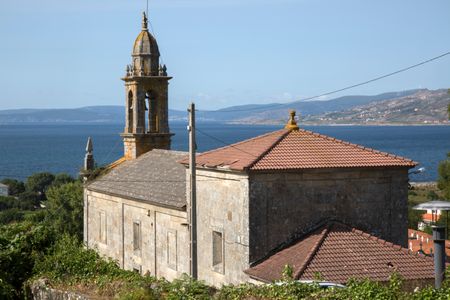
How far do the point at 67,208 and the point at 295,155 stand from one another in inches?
1516

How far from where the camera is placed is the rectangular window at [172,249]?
1131 inches

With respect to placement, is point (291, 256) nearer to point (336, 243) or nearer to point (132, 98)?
point (336, 243)

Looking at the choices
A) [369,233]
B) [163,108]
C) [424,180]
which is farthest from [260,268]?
[424,180]

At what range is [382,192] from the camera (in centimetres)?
2394

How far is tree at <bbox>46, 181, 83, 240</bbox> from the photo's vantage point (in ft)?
183

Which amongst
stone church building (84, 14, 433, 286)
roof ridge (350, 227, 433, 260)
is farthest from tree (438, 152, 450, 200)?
roof ridge (350, 227, 433, 260)

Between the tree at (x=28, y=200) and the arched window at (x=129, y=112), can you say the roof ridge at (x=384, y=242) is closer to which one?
the arched window at (x=129, y=112)

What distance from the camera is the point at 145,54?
4084cm

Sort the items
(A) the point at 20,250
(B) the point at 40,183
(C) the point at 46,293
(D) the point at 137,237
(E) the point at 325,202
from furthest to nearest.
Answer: (B) the point at 40,183 < (D) the point at 137,237 < (E) the point at 325,202 < (A) the point at 20,250 < (C) the point at 46,293

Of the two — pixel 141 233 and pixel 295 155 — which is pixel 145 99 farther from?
pixel 295 155

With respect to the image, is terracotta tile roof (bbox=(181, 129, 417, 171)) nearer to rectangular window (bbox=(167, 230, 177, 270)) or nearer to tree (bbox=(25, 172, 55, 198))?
rectangular window (bbox=(167, 230, 177, 270))

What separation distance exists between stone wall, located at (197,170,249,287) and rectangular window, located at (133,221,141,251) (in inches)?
298

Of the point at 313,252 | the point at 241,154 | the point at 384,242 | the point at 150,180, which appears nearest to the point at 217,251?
the point at 241,154

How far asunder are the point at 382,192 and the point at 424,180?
10980 cm
